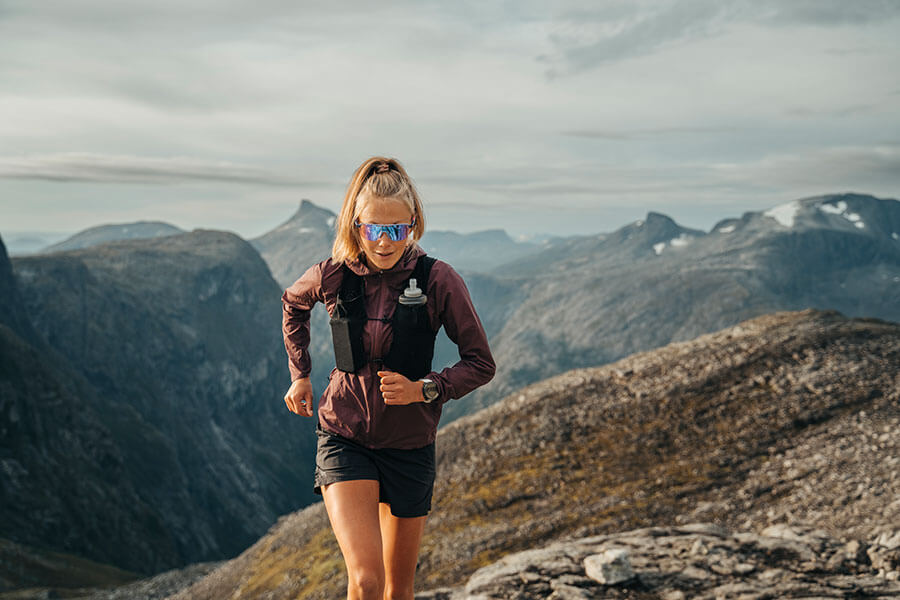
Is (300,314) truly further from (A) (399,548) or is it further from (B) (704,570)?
(B) (704,570)

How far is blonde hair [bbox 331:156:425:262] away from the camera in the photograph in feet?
26.7

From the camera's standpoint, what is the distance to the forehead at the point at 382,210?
8.06 metres

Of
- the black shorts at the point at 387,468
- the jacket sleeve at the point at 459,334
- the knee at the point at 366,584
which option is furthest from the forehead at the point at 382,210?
the knee at the point at 366,584

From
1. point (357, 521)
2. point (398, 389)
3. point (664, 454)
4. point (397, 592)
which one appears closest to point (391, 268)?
point (398, 389)

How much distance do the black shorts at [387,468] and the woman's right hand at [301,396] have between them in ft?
1.89

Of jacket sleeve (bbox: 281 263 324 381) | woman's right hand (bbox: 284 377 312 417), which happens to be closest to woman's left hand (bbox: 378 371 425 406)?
jacket sleeve (bbox: 281 263 324 381)

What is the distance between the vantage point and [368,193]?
26.6ft

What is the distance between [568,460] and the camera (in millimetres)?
47625

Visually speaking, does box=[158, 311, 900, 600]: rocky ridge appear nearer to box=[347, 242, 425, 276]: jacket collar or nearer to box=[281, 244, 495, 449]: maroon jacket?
box=[281, 244, 495, 449]: maroon jacket

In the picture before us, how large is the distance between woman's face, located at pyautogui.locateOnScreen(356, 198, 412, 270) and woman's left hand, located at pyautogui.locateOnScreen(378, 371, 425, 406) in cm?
138

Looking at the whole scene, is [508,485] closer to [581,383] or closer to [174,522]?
[581,383]

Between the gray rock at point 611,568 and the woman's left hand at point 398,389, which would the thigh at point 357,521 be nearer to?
the woman's left hand at point 398,389

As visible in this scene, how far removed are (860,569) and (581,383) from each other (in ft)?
137

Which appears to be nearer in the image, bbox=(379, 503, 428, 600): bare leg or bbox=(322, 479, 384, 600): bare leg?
bbox=(322, 479, 384, 600): bare leg
